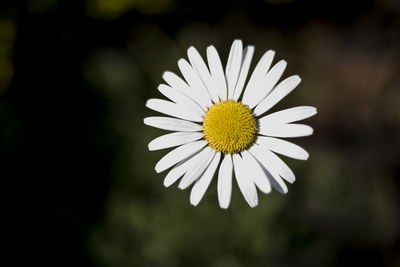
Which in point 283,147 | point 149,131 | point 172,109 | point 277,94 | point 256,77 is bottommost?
point 283,147

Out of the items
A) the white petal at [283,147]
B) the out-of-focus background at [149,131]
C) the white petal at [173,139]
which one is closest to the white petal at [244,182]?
the white petal at [283,147]

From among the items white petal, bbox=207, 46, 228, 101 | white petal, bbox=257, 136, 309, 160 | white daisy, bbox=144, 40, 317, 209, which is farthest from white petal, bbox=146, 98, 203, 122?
white petal, bbox=257, 136, 309, 160

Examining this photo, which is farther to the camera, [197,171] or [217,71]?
[217,71]

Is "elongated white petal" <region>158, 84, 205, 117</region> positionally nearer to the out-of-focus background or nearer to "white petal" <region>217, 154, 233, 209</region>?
"white petal" <region>217, 154, 233, 209</region>

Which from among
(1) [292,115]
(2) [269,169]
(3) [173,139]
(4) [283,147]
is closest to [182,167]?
(3) [173,139]

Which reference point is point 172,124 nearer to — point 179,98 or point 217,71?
point 179,98
